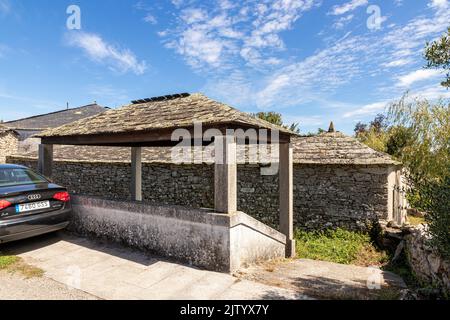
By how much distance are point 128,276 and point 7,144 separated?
21563mm

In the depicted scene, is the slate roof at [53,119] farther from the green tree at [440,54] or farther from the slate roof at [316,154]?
the green tree at [440,54]

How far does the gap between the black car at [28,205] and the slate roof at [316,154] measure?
18.0 feet

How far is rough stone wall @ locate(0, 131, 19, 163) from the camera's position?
19.2m

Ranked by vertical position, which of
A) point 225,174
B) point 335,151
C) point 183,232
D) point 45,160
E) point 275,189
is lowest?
point 183,232

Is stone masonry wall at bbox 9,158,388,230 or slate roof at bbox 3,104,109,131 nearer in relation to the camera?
stone masonry wall at bbox 9,158,388,230

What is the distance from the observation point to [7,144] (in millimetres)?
19734

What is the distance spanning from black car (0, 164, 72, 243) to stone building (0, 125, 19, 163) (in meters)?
16.9

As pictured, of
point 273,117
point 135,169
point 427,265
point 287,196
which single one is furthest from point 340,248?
point 273,117

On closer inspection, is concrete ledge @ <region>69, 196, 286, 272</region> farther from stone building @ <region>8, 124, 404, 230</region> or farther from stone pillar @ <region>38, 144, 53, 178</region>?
stone building @ <region>8, 124, 404, 230</region>

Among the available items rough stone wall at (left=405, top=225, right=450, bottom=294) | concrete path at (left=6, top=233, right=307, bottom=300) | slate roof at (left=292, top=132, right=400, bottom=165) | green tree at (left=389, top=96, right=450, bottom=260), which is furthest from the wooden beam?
green tree at (left=389, top=96, right=450, bottom=260)

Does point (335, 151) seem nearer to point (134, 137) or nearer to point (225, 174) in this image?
point (225, 174)

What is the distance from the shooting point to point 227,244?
4.41 meters
